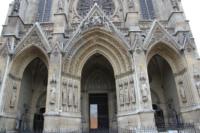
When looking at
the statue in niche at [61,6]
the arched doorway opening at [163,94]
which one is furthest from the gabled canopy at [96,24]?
the arched doorway opening at [163,94]

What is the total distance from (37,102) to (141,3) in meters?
13.8

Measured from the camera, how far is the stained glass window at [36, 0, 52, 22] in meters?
17.7

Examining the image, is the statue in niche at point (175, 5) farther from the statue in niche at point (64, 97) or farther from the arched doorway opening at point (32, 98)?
the arched doorway opening at point (32, 98)

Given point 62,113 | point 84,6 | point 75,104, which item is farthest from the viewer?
point 84,6

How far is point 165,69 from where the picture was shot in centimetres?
1573

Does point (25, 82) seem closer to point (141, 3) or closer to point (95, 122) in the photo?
point (95, 122)

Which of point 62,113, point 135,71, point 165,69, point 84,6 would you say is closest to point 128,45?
point 135,71

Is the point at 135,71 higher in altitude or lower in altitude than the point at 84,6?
lower

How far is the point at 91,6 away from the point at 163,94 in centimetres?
1066

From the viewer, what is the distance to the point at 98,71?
16703 mm

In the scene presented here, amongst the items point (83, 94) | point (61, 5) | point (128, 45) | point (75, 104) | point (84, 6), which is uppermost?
point (84, 6)

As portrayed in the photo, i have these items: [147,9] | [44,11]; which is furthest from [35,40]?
[147,9]

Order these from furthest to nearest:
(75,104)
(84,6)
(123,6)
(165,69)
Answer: (84,6)
(123,6)
(165,69)
(75,104)

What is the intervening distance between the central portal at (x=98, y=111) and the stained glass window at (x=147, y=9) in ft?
28.5
